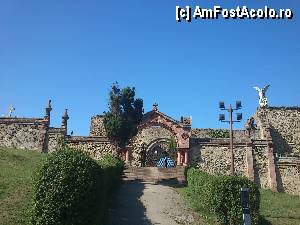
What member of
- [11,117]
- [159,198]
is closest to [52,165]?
[159,198]

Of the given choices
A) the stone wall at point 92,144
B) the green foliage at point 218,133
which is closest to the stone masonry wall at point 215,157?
A: the green foliage at point 218,133

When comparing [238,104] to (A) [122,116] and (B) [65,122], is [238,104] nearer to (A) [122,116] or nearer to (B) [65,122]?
(A) [122,116]

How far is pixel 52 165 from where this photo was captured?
15.3 m

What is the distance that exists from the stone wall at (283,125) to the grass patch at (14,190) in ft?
89.4

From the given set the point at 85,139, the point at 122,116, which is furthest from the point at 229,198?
the point at 85,139

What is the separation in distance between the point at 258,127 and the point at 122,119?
18.3m

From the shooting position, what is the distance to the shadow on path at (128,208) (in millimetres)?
19323

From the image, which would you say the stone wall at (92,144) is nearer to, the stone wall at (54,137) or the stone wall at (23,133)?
the stone wall at (54,137)

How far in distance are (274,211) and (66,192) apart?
46.6ft

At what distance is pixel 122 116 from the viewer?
33.1m

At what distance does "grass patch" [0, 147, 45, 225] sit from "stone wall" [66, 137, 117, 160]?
1185 centimetres

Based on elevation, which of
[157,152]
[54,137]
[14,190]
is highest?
[54,137]

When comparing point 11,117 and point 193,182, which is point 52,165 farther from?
point 11,117

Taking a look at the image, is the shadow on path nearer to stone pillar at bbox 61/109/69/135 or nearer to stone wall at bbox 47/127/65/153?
stone wall at bbox 47/127/65/153
